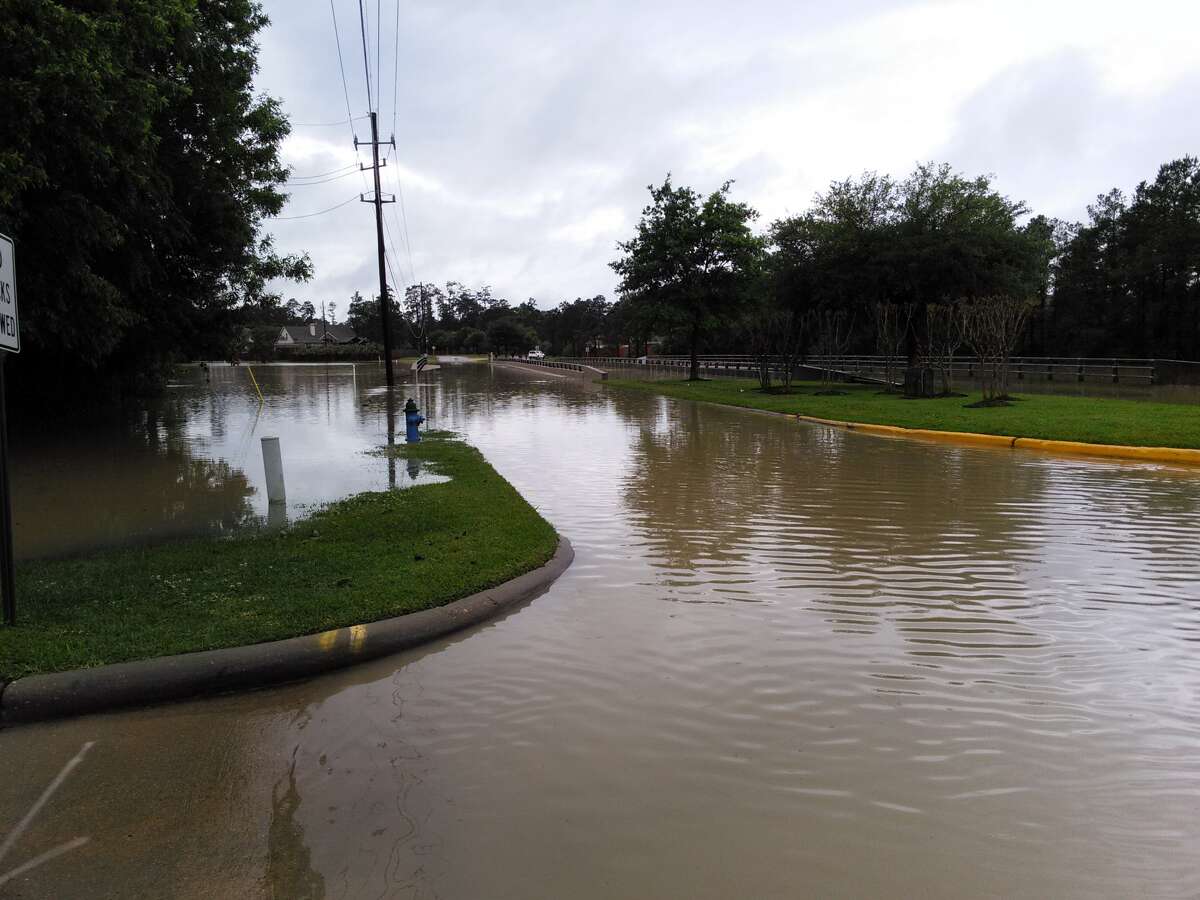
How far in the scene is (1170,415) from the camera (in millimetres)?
17312

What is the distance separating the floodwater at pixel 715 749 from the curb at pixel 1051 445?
→ 641cm

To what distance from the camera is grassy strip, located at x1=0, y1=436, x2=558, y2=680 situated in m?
5.10

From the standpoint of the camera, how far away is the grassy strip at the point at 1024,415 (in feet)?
48.8

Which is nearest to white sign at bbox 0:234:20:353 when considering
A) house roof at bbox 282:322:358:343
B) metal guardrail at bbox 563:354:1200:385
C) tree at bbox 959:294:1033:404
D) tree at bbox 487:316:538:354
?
tree at bbox 959:294:1033:404

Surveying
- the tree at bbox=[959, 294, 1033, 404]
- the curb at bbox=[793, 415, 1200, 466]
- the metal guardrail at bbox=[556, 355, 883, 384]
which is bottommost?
the curb at bbox=[793, 415, 1200, 466]

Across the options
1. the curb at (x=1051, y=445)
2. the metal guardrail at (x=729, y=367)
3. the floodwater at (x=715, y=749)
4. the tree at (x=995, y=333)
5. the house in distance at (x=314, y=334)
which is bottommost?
the floodwater at (x=715, y=749)

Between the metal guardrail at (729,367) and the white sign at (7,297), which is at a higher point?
the white sign at (7,297)

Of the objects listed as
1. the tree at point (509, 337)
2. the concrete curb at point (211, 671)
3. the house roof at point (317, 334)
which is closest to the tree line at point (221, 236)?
the concrete curb at point (211, 671)

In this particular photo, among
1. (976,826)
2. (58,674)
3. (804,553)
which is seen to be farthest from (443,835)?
(804,553)

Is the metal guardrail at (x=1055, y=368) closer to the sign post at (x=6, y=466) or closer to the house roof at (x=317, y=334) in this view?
the sign post at (x=6, y=466)

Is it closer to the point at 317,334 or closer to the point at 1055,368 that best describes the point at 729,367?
the point at 1055,368

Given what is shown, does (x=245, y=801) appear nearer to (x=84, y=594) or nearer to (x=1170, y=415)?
(x=84, y=594)

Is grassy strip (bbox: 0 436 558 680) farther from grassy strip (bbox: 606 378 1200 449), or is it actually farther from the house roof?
the house roof

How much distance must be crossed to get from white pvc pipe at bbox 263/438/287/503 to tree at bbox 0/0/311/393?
437 cm
